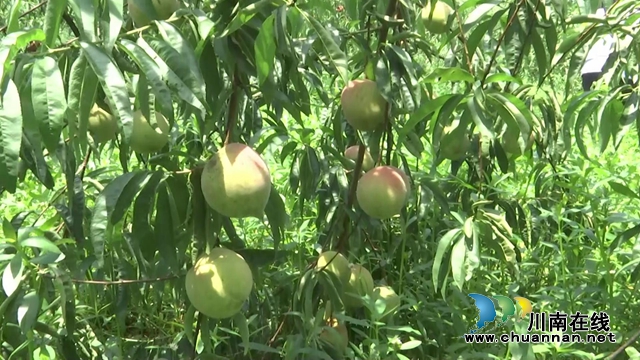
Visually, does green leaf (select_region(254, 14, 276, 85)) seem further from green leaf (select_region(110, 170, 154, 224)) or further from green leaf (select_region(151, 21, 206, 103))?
green leaf (select_region(110, 170, 154, 224))

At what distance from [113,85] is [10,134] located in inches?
4.9

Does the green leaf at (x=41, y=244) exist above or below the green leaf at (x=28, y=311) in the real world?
above

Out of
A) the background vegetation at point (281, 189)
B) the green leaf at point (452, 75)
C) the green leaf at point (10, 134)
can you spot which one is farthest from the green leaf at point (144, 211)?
the green leaf at point (452, 75)

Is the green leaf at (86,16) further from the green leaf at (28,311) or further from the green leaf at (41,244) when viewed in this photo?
the green leaf at (28,311)

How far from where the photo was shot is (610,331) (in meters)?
1.59

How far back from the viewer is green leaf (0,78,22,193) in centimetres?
71

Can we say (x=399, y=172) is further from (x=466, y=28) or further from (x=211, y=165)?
(x=211, y=165)

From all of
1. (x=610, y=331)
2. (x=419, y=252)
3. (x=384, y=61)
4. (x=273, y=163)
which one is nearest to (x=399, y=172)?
(x=384, y=61)

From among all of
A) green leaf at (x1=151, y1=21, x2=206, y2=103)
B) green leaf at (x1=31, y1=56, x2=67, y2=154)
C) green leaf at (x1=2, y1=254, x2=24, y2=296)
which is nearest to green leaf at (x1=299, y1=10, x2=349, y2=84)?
green leaf at (x1=151, y1=21, x2=206, y2=103)

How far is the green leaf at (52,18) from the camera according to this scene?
0.85m

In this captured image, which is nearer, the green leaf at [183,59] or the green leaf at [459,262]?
the green leaf at [183,59]

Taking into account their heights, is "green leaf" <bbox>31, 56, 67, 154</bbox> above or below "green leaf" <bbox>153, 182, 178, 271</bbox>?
above

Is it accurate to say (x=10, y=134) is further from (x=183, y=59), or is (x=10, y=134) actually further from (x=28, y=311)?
(x=28, y=311)

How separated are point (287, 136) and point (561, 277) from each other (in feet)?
3.01
